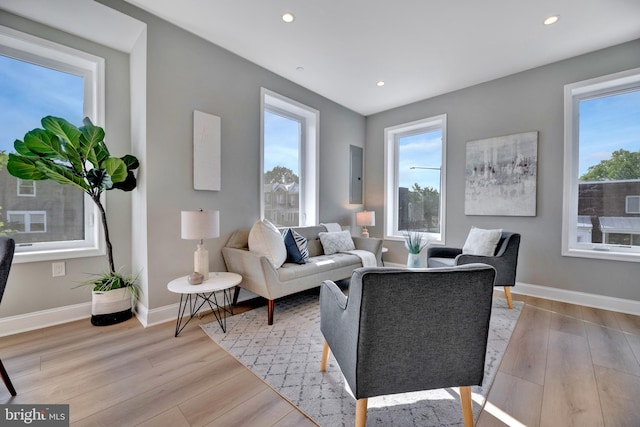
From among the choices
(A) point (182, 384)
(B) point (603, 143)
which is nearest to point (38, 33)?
(A) point (182, 384)

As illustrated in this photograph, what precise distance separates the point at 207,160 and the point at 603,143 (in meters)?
4.48

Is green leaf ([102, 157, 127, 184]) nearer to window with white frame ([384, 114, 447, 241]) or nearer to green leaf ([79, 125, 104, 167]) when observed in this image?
green leaf ([79, 125, 104, 167])

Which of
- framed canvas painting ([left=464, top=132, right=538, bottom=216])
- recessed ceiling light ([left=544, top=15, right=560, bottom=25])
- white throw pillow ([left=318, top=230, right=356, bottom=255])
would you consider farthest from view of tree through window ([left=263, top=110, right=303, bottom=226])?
recessed ceiling light ([left=544, top=15, right=560, bottom=25])

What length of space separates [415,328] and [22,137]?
351 cm

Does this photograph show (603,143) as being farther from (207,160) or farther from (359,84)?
(207,160)

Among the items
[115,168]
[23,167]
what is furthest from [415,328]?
[23,167]

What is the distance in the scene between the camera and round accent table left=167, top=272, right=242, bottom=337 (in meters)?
2.14

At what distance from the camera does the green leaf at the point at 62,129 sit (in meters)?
2.05

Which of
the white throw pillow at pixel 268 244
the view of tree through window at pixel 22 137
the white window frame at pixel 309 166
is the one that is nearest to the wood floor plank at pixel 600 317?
the white throw pillow at pixel 268 244

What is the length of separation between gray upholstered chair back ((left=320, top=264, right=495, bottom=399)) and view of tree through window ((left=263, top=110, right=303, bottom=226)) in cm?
268

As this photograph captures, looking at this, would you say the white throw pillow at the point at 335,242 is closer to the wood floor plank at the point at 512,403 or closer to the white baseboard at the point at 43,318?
the wood floor plank at the point at 512,403

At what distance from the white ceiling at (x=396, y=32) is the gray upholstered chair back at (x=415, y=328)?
7.89 feet

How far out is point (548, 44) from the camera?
280cm

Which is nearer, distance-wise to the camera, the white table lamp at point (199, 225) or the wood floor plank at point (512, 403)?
the wood floor plank at point (512, 403)
